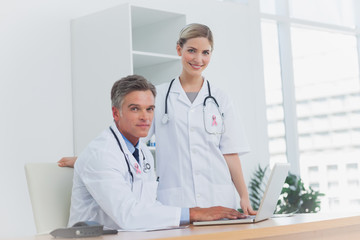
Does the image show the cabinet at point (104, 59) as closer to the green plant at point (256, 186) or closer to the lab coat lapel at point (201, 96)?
the lab coat lapel at point (201, 96)

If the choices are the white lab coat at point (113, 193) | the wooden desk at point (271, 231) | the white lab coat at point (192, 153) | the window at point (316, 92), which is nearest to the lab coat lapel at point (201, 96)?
the white lab coat at point (192, 153)

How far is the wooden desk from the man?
0.44ft

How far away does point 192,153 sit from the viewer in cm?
279

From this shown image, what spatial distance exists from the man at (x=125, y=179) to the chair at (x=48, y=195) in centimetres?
13

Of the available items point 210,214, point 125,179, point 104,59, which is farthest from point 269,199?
point 104,59

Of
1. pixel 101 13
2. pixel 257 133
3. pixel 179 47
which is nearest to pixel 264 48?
pixel 257 133

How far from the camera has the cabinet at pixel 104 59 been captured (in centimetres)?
399

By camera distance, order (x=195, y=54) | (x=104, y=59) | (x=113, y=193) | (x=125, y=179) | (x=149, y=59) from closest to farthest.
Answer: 1. (x=113, y=193)
2. (x=125, y=179)
3. (x=195, y=54)
4. (x=104, y=59)
5. (x=149, y=59)

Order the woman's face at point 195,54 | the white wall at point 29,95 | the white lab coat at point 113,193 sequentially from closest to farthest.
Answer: the white lab coat at point 113,193 < the woman's face at point 195,54 < the white wall at point 29,95

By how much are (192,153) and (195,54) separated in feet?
1.45

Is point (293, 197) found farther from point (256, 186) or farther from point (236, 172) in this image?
point (236, 172)

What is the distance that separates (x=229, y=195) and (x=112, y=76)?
1.50 meters

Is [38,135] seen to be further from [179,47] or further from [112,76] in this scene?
[179,47]

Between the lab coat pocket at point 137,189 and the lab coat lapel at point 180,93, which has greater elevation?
the lab coat lapel at point 180,93
